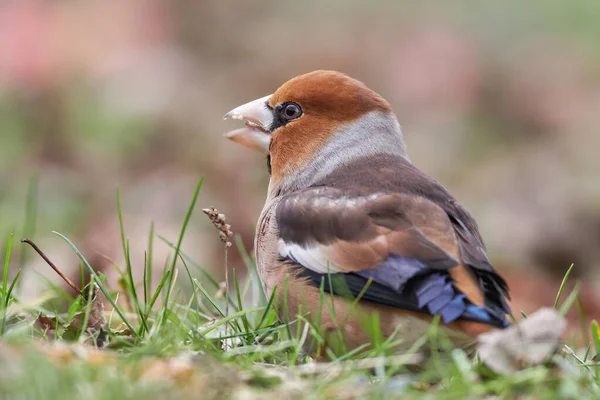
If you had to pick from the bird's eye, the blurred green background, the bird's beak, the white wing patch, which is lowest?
the blurred green background

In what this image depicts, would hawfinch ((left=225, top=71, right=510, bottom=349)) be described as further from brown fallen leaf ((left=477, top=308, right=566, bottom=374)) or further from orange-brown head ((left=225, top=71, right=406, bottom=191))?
brown fallen leaf ((left=477, top=308, right=566, bottom=374))

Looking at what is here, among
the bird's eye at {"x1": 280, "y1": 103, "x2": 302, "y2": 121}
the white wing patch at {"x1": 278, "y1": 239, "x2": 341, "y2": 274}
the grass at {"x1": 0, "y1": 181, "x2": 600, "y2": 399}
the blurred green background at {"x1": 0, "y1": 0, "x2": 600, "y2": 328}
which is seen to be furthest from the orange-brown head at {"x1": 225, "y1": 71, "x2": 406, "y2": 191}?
the blurred green background at {"x1": 0, "y1": 0, "x2": 600, "y2": 328}

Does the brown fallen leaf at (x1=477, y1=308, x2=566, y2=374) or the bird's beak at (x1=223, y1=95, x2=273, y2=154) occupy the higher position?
the bird's beak at (x1=223, y1=95, x2=273, y2=154)

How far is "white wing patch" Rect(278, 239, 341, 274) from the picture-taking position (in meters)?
3.64

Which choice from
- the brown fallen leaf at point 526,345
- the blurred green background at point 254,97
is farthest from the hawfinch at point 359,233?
the blurred green background at point 254,97

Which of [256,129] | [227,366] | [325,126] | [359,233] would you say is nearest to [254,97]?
[256,129]

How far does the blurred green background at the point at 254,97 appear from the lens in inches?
320

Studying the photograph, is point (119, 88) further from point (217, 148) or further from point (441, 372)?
point (441, 372)

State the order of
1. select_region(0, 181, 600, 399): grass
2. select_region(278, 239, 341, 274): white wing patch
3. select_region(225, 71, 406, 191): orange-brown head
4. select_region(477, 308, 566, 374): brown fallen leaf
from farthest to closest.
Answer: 1. select_region(225, 71, 406, 191): orange-brown head
2. select_region(278, 239, 341, 274): white wing patch
3. select_region(477, 308, 566, 374): brown fallen leaf
4. select_region(0, 181, 600, 399): grass

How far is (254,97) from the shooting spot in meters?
11.3

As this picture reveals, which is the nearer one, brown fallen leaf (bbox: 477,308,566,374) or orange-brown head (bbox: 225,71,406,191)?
brown fallen leaf (bbox: 477,308,566,374)

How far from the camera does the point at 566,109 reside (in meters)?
12.5

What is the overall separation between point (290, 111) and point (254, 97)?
673 centimetres

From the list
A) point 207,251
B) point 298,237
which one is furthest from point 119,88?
point 298,237
